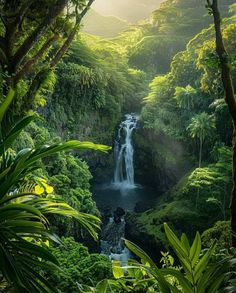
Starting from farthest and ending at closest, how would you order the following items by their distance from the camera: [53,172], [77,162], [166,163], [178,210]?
[166,163] → [178,210] → [77,162] → [53,172]

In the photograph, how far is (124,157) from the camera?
76.5 feet

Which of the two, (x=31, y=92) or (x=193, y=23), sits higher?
(x=193, y=23)

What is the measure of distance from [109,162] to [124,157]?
1138 mm

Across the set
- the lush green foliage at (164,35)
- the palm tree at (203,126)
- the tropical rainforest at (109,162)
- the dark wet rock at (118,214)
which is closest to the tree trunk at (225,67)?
the tropical rainforest at (109,162)

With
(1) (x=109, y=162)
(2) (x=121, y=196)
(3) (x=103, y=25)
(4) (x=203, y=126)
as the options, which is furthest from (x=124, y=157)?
(3) (x=103, y=25)

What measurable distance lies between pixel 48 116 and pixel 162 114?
8.16 metres

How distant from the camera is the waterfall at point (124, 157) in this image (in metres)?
23.4

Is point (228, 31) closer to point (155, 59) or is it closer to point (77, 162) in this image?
point (77, 162)

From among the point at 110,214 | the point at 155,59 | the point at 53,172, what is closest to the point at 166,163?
the point at 110,214

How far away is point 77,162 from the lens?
1468 cm

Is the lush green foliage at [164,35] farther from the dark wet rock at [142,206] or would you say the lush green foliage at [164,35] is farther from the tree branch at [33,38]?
the tree branch at [33,38]

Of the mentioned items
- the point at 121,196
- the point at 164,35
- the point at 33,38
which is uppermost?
the point at 164,35

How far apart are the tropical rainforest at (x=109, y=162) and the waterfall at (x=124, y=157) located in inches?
2.6

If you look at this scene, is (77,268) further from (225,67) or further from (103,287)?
(225,67)
